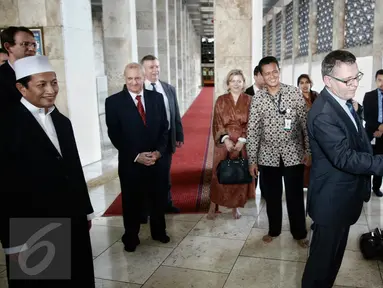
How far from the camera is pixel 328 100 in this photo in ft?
6.87

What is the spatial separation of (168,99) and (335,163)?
2.58 m

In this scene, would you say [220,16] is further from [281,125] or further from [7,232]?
[7,232]

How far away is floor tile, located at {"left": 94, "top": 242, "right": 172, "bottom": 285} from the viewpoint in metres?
2.95

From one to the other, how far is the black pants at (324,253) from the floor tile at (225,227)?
1.39 meters

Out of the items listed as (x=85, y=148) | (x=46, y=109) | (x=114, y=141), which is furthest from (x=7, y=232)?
(x=85, y=148)

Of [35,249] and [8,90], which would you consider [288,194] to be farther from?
[8,90]

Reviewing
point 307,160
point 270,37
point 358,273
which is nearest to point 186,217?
point 307,160

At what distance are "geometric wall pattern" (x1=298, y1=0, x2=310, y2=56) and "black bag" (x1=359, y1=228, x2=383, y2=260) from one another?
1469 centimetres

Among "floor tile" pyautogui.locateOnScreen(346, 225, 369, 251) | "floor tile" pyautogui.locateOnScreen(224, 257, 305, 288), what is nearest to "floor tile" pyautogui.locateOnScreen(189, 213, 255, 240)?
"floor tile" pyautogui.locateOnScreen(224, 257, 305, 288)

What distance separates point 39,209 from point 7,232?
18 centimetres

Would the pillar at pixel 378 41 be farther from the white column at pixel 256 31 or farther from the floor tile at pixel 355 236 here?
the floor tile at pixel 355 236

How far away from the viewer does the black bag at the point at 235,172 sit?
11.9 feet

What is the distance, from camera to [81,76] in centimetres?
599

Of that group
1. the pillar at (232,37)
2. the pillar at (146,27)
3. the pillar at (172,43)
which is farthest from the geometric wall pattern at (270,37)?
the pillar at (232,37)
